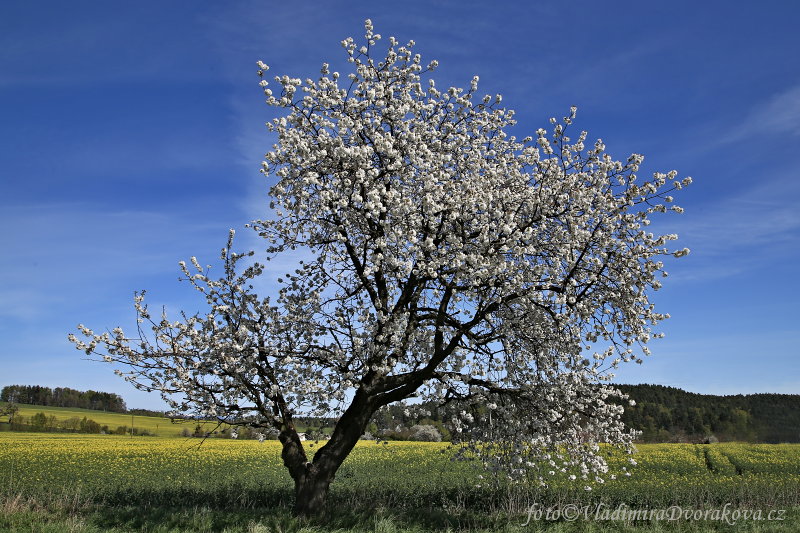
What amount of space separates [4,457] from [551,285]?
35.3 meters

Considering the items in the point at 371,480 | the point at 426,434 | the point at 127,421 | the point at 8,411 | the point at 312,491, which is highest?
the point at 312,491

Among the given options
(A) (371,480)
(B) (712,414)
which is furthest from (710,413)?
(A) (371,480)

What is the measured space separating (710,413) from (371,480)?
308 ft

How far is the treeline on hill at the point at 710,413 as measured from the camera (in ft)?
287

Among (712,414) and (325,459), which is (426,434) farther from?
(712,414)

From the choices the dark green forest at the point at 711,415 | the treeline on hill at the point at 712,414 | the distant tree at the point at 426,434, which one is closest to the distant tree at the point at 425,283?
the distant tree at the point at 426,434

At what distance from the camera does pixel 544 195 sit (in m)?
14.6

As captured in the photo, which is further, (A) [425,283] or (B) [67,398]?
(B) [67,398]

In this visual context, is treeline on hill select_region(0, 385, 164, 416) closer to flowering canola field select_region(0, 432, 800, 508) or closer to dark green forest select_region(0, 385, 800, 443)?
dark green forest select_region(0, 385, 800, 443)

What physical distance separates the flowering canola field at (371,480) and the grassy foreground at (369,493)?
0.07m

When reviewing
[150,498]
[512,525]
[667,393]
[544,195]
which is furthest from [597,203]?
[667,393]

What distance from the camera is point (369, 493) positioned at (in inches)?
867

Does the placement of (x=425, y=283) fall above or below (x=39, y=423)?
above

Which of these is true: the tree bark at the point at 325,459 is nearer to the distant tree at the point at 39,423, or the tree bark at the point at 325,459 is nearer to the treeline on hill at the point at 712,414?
the distant tree at the point at 39,423
